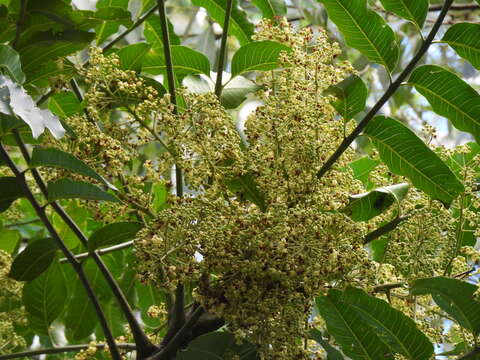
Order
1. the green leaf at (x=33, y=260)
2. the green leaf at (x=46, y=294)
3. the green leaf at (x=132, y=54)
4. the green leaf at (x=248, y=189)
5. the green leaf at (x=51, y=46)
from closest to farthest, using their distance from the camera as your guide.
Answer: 1. the green leaf at (x=248, y=189)
2. the green leaf at (x=51, y=46)
3. the green leaf at (x=33, y=260)
4. the green leaf at (x=132, y=54)
5. the green leaf at (x=46, y=294)

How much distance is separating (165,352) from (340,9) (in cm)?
100

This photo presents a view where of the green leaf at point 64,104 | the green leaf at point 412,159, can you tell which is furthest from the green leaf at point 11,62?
the green leaf at point 412,159

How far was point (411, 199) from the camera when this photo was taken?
→ 200cm

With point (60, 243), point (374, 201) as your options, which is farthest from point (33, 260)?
point (374, 201)

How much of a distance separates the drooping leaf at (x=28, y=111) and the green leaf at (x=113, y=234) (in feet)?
1.29

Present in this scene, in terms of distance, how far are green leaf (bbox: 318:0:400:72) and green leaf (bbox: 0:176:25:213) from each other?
3.04ft

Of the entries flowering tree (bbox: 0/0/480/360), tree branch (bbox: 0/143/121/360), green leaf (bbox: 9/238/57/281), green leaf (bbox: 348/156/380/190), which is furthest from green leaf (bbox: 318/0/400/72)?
green leaf (bbox: 9/238/57/281)

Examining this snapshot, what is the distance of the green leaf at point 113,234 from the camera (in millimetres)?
1997

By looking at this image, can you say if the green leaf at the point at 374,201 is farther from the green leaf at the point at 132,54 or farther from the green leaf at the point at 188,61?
the green leaf at the point at 132,54

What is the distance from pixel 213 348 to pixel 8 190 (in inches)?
26.4

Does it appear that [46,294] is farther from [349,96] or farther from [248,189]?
[349,96]

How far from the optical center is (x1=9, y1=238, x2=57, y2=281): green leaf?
2.21 metres

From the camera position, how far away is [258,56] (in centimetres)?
224

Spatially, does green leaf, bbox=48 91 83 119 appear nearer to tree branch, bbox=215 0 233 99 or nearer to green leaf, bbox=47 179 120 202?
tree branch, bbox=215 0 233 99
